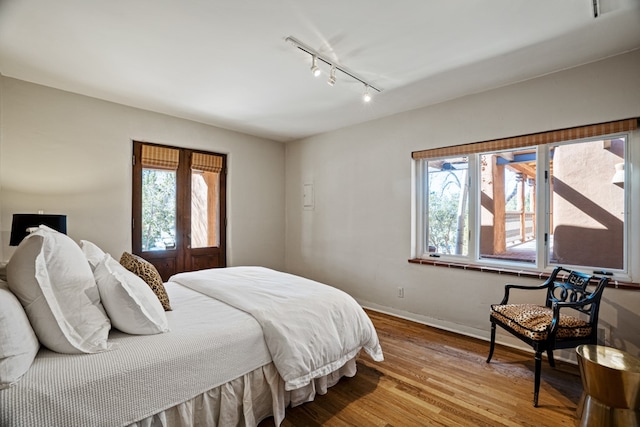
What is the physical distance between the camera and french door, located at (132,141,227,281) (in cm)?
358

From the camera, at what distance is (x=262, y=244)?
4.78m

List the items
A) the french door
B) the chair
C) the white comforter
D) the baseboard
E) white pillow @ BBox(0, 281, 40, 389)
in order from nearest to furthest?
white pillow @ BBox(0, 281, 40, 389) → the white comforter → the chair → the baseboard → the french door

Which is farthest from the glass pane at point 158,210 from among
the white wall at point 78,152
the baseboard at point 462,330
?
the baseboard at point 462,330

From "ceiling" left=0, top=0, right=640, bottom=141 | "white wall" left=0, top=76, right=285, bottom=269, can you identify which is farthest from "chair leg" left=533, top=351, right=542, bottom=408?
"white wall" left=0, top=76, right=285, bottom=269

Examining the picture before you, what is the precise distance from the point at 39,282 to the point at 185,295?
1.05 meters

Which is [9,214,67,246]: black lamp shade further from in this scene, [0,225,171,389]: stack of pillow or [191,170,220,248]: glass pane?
[191,170,220,248]: glass pane

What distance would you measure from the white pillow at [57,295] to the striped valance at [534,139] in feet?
10.8

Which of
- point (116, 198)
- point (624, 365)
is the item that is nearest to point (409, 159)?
point (624, 365)

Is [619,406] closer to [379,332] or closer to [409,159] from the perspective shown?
[379,332]

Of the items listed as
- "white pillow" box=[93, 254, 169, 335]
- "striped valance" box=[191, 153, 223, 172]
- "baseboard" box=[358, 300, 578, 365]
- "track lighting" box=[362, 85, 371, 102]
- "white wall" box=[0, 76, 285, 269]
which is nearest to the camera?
"white pillow" box=[93, 254, 169, 335]

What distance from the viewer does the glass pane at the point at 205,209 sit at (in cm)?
A: 405

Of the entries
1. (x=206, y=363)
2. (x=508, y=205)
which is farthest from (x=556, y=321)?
(x=206, y=363)

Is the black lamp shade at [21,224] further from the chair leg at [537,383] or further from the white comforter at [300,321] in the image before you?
the chair leg at [537,383]

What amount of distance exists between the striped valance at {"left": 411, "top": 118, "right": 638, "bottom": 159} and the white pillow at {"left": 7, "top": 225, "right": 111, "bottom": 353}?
3.28 m
